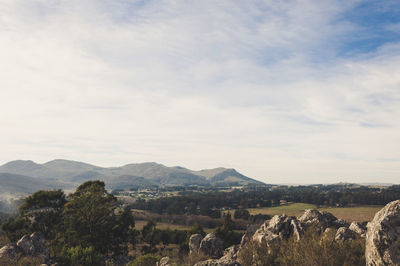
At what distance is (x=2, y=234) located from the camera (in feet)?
206

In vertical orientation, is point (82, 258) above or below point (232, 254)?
above

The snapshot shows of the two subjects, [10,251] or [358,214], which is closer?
[10,251]

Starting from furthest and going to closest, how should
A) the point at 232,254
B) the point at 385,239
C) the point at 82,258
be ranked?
the point at 232,254, the point at 82,258, the point at 385,239

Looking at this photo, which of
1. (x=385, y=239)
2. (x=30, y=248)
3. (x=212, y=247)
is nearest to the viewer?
(x=385, y=239)

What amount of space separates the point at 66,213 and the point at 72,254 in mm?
27160

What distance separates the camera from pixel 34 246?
47281mm

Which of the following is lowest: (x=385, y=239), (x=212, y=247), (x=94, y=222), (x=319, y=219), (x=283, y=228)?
(x=212, y=247)

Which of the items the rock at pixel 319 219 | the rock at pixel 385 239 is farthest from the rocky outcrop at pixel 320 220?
the rock at pixel 385 239

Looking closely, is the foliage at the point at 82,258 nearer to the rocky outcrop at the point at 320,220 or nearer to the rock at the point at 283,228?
the rock at the point at 283,228

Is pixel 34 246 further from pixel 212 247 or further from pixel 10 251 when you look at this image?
pixel 212 247

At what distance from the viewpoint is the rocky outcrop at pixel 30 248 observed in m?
43.9

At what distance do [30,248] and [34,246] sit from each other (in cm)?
63

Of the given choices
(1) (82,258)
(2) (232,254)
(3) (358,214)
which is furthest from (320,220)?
(3) (358,214)

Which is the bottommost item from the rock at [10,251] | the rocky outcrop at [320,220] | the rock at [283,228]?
the rock at [10,251]
